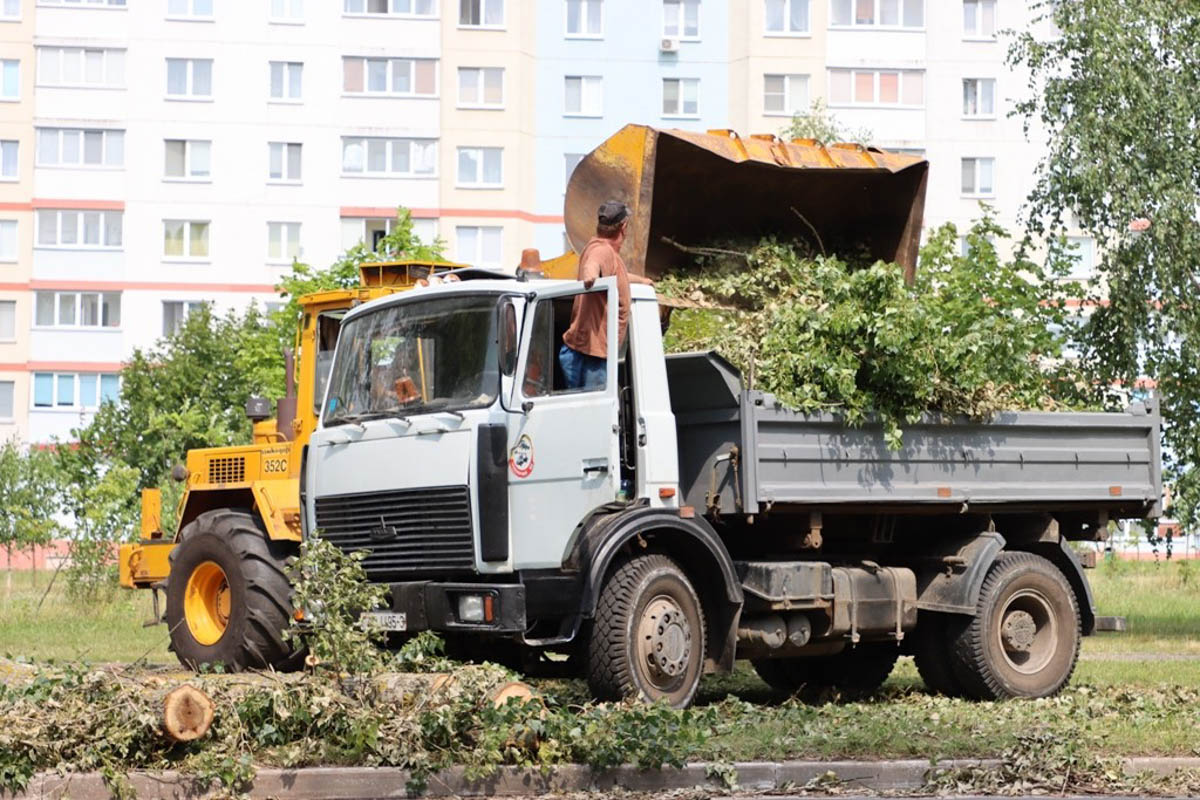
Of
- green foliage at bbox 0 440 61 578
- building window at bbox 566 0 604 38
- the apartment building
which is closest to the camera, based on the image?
green foliage at bbox 0 440 61 578

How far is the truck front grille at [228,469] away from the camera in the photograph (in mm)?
15500

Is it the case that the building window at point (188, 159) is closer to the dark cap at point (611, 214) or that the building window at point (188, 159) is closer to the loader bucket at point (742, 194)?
→ the loader bucket at point (742, 194)

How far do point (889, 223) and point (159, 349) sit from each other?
1720 inches

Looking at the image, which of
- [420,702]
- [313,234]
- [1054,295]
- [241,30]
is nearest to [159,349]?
[313,234]

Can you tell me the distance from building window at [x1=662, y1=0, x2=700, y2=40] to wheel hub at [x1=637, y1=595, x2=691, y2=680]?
162 ft

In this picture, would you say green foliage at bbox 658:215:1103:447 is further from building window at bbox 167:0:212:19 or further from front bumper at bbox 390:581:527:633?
building window at bbox 167:0:212:19

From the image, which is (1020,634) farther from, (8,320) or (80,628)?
(8,320)

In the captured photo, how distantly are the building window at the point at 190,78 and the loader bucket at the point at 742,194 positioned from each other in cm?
4597

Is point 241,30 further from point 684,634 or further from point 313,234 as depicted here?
point 684,634

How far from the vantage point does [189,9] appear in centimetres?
5797

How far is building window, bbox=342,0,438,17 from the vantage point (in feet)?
190

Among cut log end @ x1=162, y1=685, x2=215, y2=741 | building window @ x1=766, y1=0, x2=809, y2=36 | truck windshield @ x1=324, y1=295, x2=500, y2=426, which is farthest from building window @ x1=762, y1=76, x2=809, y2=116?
cut log end @ x1=162, y1=685, x2=215, y2=741

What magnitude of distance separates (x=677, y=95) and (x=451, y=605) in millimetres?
49002

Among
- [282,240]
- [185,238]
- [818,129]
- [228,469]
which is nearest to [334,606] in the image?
[228,469]
